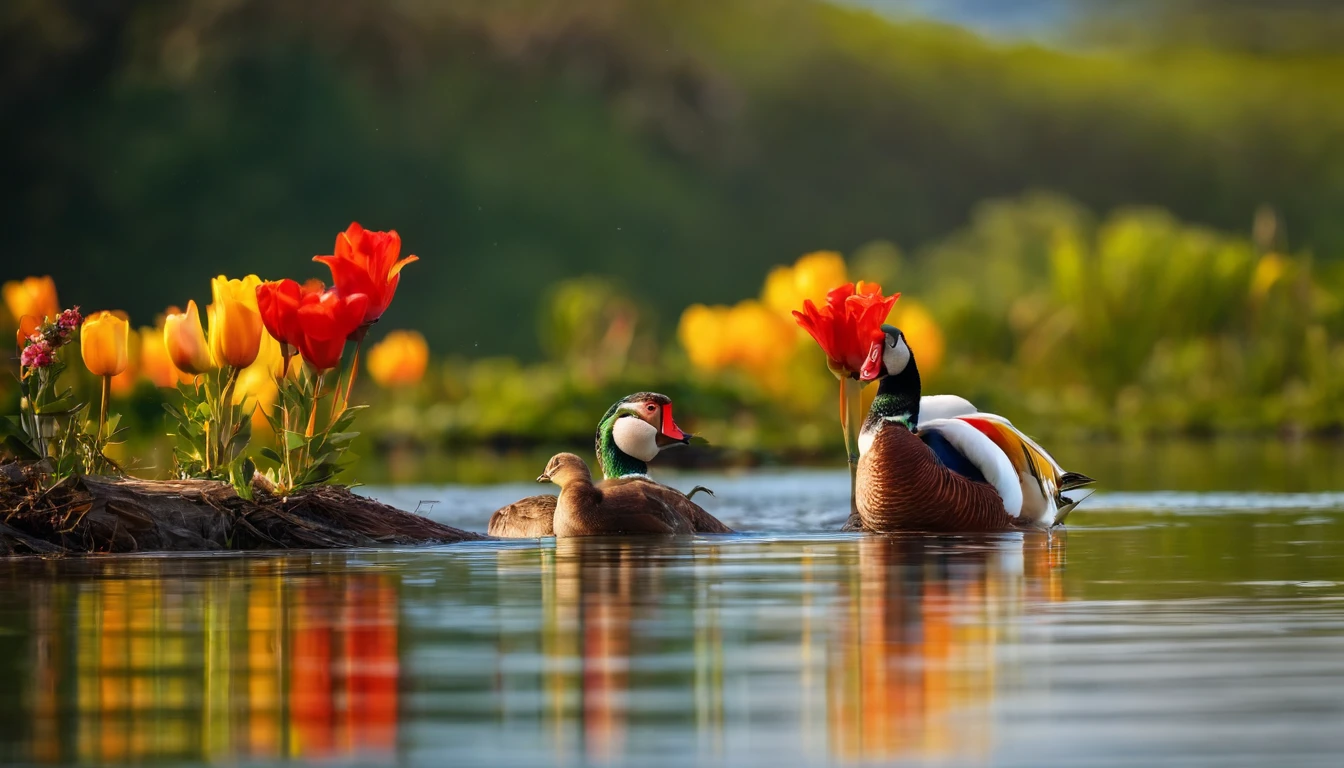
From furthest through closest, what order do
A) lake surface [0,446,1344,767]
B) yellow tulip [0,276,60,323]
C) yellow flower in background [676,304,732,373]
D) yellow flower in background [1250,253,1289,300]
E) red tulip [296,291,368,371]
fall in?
1. yellow flower in background [1250,253,1289,300]
2. yellow flower in background [676,304,732,373]
3. yellow tulip [0,276,60,323]
4. red tulip [296,291,368,371]
5. lake surface [0,446,1344,767]

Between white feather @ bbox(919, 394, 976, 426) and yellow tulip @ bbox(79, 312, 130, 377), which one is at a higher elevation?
yellow tulip @ bbox(79, 312, 130, 377)

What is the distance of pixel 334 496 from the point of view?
11125mm

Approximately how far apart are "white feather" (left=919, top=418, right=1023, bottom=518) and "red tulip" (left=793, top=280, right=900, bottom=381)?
0.58 m

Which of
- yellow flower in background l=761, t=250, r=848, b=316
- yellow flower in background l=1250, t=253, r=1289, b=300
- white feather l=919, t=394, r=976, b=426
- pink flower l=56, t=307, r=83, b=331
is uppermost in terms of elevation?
yellow flower in background l=1250, t=253, r=1289, b=300

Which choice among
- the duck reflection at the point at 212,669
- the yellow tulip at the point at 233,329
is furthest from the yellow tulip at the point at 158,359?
the duck reflection at the point at 212,669

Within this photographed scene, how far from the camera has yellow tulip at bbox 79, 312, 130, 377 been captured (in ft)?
34.7

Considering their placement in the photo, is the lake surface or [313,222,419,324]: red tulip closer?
the lake surface

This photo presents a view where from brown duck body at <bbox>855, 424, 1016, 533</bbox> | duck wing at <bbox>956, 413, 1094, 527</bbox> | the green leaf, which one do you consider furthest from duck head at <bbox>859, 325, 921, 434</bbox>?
the green leaf

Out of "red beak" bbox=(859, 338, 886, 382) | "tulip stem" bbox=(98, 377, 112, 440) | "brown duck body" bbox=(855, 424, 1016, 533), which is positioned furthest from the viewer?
"red beak" bbox=(859, 338, 886, 382)

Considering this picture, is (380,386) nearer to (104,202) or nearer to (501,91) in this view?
(104,202)

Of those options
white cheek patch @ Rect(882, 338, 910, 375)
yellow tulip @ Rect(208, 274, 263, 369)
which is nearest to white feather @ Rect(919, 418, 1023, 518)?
white cheek patch @ Rect(882, 338, 910, 375)

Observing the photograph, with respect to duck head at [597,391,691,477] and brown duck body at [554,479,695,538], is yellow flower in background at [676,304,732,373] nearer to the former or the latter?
duck head at [597,391,691,477]

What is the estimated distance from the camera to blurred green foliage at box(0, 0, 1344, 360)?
55.8 meters

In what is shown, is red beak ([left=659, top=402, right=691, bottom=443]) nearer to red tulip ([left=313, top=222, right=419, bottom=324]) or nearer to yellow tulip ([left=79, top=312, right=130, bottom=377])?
red tulip ([left=313, top=222, right=419, bottom=324])
